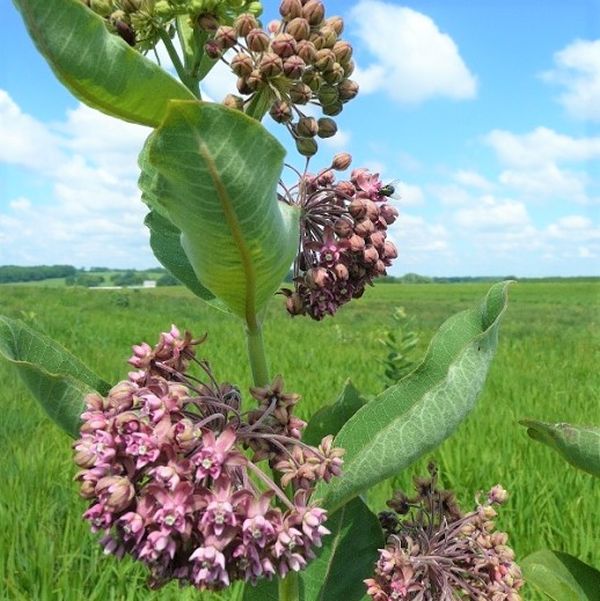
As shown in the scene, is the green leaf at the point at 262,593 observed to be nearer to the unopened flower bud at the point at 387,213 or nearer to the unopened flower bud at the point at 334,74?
the unopened flower bud at the point at 387,213

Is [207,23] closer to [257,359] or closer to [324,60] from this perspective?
[324,60]

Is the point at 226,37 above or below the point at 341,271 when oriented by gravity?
above

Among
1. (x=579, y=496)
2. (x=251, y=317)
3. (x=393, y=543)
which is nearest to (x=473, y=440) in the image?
(x=579, y=496)

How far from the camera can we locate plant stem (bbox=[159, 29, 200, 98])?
138 centimetres

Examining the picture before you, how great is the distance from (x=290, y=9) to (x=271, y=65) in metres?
0.17

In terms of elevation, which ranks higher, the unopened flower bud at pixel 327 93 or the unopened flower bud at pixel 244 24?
the unopened flower bud at pixel 244 24

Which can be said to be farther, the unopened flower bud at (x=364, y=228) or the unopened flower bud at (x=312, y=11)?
the unopened flower bud at (x=364, y=228)

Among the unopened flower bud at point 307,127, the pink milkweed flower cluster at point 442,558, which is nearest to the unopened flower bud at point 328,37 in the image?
the unopened flower bud at point 307,127

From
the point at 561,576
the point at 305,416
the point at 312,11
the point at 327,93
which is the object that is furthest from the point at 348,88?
the point at 305,416

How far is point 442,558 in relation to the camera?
1.45 m

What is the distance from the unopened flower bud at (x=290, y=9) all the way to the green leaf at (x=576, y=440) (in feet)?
2.73

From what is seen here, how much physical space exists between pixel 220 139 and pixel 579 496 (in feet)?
10.1

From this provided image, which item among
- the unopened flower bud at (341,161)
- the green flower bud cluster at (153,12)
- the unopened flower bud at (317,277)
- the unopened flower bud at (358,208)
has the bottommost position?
the unopened flower bud at (317,277)

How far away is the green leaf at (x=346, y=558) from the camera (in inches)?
62.2
